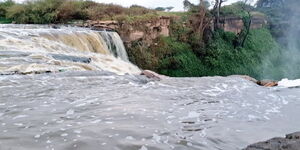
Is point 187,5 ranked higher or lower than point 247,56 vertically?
higher

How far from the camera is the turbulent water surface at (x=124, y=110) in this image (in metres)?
3.42

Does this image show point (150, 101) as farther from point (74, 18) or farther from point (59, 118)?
point (74, 18)

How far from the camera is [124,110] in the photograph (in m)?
4.60

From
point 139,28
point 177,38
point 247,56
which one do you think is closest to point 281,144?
point 139,28

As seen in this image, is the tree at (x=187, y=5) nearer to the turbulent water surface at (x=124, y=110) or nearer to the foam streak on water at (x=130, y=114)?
the turbulent water surface at (x=124, y=110)

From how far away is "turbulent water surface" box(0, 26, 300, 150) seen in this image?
3.42 metres

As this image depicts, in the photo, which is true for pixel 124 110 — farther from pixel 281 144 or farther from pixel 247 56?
pixel 247 56

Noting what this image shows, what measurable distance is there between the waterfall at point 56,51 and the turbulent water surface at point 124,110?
55mm

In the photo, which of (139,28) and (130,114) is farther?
(139,28)

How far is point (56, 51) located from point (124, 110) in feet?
21.2

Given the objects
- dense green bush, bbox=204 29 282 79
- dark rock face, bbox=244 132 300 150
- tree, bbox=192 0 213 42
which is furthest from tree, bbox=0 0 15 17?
dark rock face, bbox=244 132 300 150

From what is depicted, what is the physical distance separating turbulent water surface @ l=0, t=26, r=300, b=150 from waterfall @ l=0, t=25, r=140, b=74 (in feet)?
0.18

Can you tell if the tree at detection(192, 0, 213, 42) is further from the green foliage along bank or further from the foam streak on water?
the foam streak on water

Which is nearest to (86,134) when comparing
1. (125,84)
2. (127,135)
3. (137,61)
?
(127,135)
